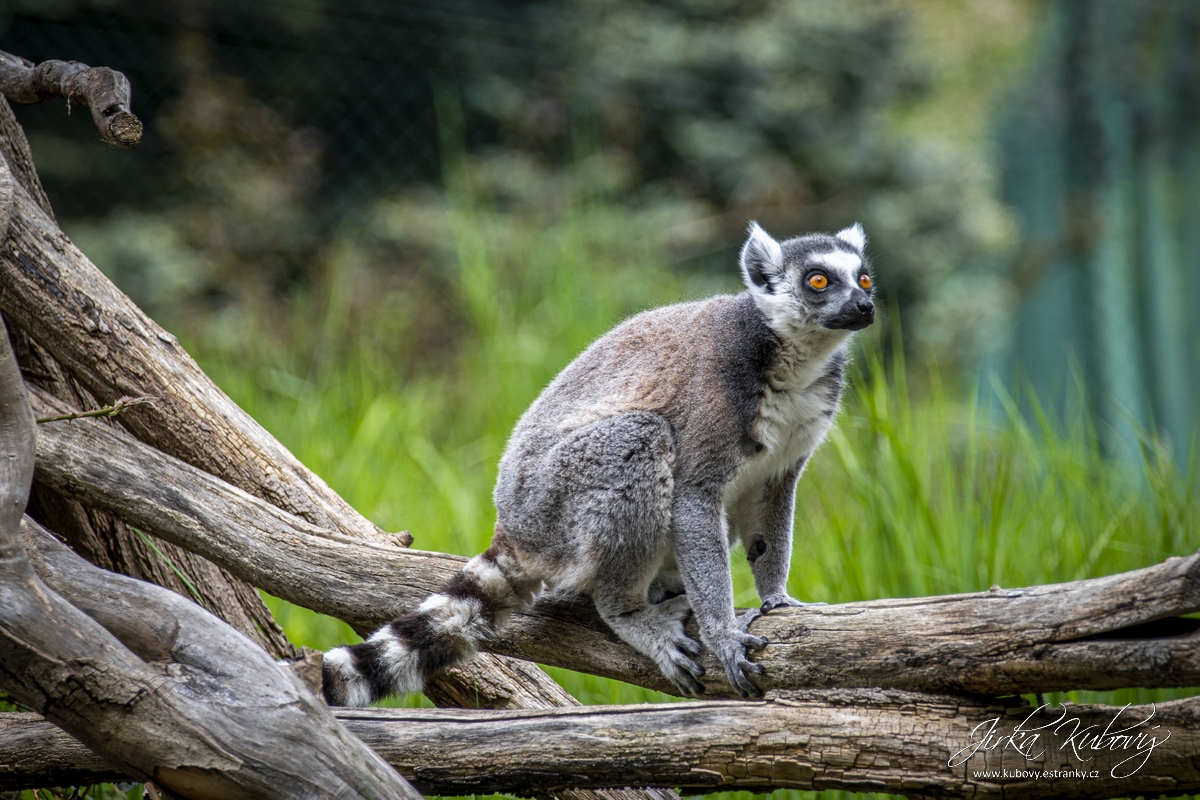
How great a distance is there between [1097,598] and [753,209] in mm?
7882

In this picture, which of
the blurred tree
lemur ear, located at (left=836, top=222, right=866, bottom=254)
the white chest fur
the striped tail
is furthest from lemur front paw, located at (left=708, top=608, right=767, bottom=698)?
the blurred tree

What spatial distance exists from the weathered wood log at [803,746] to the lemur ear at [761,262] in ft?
5.25

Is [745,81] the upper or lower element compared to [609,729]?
upper

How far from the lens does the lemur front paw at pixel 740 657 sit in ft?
9.59

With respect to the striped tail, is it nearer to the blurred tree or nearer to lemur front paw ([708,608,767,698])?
lemur front paw ([708,608,767,698])

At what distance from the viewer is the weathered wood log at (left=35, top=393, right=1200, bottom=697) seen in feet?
7.44

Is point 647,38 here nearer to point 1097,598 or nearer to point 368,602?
point 368,602

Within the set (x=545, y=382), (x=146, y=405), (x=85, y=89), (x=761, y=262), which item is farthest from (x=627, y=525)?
(x=545, y=382)

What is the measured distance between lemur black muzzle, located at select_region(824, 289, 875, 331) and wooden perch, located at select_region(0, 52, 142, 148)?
226 cm

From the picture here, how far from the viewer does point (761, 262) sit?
12.2 feet

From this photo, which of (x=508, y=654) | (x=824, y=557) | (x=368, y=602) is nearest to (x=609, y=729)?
(x=508, y=654)

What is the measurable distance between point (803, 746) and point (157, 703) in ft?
5.18

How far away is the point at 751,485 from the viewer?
11.7ft

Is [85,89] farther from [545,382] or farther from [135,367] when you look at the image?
[545,382]
